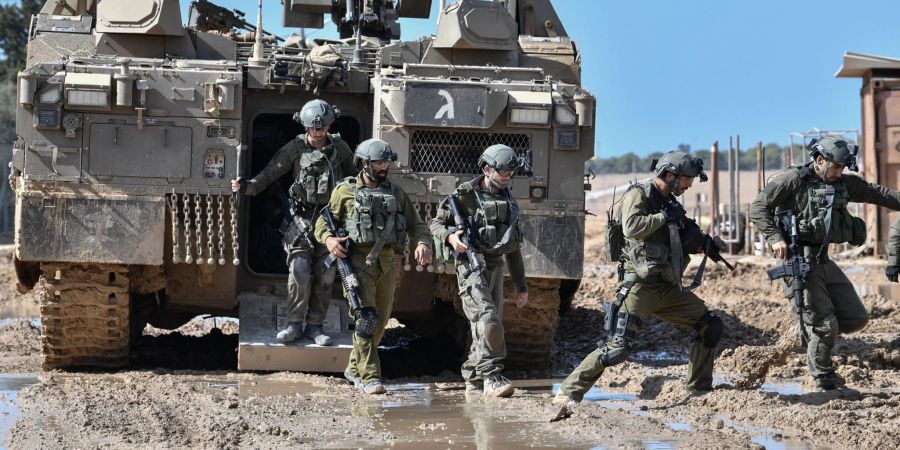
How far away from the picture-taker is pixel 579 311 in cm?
1370

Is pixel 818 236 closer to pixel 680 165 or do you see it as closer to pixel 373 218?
pixel 680 165

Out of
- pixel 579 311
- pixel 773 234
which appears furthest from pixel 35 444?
pixel 579 311

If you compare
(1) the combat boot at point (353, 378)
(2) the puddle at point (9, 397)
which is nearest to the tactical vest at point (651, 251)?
(1) the combat boot at point (353, 378)

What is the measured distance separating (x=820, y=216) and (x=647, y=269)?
1.30 m

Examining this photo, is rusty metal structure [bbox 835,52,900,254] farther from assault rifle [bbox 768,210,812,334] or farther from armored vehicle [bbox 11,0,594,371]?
assault rifle [bbox 768,210,812,334]

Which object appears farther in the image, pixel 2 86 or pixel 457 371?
pixel 2 86

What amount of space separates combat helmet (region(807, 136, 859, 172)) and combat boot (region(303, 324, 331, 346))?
3260 millimetres

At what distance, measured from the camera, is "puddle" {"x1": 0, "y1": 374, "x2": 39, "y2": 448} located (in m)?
7.64

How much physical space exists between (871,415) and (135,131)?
15.7 ft

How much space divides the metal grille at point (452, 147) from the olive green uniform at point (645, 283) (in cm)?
168

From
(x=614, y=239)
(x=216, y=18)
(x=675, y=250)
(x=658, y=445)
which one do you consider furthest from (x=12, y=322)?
(x=658, y=445)

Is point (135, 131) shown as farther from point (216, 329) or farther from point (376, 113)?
point (216, 329)

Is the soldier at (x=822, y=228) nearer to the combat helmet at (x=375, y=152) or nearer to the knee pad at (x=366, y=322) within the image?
the combat helmet at (x=375, y=152)

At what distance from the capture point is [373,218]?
9.06 meters
